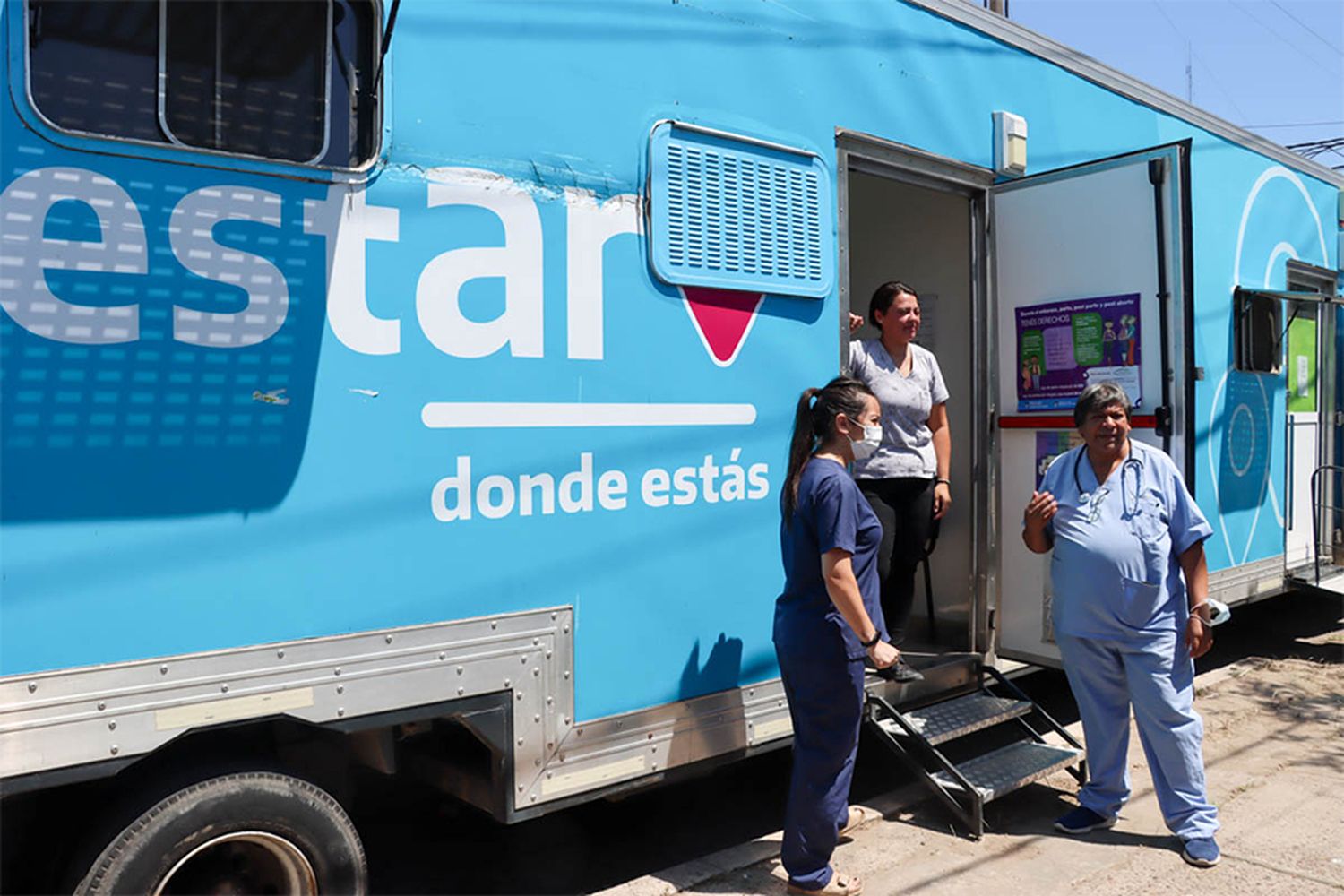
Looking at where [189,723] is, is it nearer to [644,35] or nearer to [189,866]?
[189,866]

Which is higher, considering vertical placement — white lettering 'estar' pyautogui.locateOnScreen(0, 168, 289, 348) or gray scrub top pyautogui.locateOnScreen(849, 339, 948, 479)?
white lettering 'estar' pyautogui.locateOnScreen(0, 168, 289, 348)

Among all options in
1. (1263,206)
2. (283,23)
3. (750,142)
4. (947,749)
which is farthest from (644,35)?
(1263,206)

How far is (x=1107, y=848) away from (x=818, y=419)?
1924 millimetres

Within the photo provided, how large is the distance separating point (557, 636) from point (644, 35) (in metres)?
1.87

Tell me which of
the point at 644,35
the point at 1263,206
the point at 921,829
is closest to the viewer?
the point at 644,35

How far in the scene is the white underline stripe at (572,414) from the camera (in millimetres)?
2920

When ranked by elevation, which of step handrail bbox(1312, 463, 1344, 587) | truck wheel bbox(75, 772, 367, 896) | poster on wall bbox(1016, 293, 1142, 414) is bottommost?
truck wheel bbox(75, 772, 367, 896)

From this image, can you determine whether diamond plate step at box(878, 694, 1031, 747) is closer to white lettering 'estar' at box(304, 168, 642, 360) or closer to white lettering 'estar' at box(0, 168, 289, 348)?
white lettering 'estar' at box(304, 168, 642, 360)

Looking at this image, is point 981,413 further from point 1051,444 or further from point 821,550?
point 821,550

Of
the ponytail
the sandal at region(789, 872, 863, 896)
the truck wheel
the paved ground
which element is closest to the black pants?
the paved ground

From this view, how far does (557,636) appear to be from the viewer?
3115mm

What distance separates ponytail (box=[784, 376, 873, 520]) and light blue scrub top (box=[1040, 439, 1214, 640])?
1.09m

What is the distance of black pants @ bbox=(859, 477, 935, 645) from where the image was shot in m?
4.38

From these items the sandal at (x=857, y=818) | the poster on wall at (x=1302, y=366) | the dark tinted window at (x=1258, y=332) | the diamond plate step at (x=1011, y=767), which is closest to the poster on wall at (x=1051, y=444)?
the diamond plate step at (x=1011, y=767)
